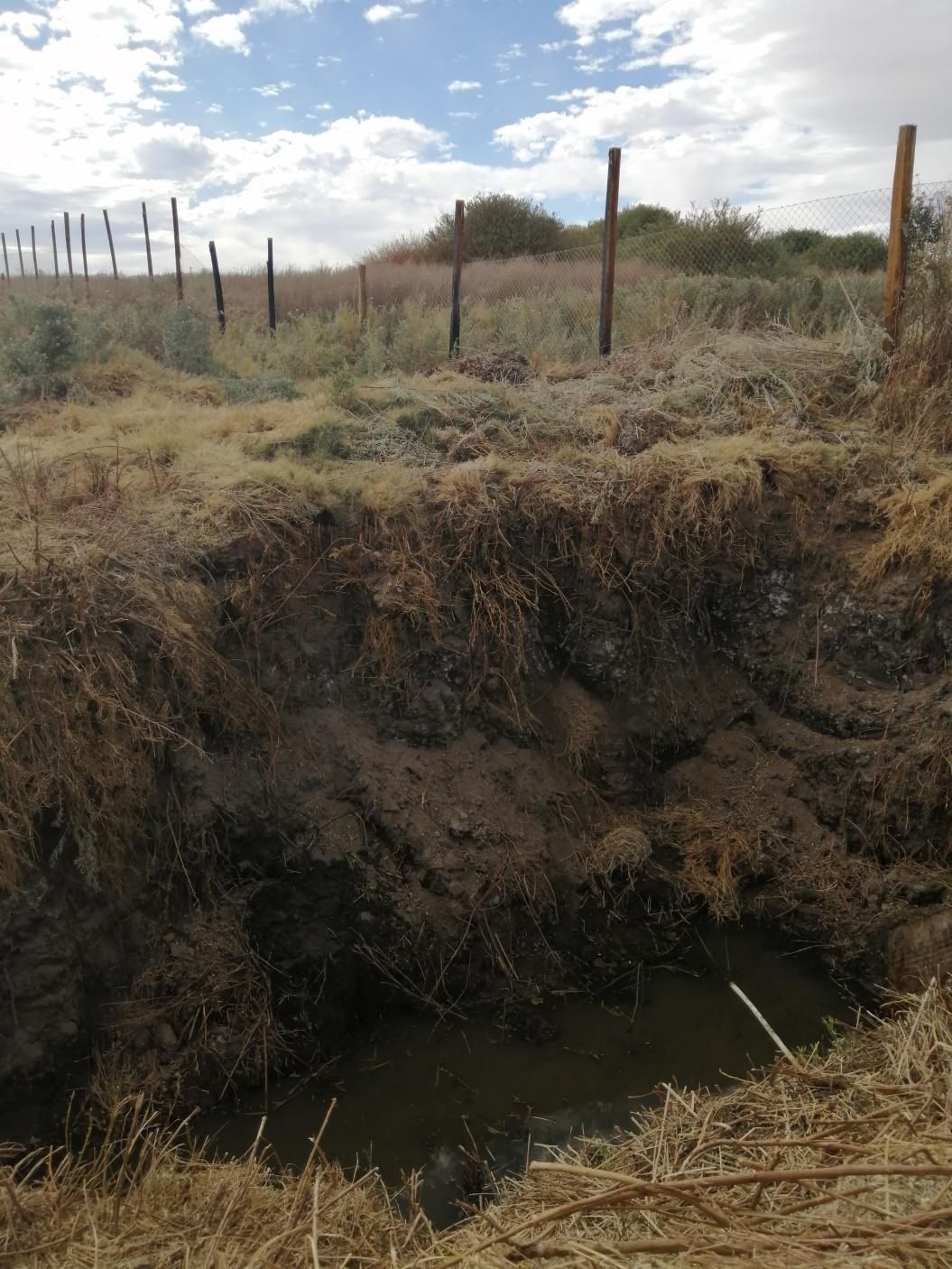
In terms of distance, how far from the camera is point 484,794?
521 cm

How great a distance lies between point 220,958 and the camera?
4465 mm

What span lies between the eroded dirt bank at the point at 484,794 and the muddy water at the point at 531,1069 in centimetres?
19

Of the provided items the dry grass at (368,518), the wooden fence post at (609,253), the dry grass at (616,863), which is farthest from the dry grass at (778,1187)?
the wooden fence post at (609,253)

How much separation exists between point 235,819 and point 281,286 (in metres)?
14.8

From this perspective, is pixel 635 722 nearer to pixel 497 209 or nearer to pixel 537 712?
pixel 537 712

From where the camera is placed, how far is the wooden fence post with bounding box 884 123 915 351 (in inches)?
270

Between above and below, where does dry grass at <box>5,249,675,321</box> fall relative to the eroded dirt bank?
above

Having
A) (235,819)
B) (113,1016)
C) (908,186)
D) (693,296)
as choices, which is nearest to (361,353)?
(693,296)

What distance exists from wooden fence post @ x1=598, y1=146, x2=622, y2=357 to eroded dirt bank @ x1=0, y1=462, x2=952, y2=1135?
321cm

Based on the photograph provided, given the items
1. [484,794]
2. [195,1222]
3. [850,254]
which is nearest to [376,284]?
[850,254]

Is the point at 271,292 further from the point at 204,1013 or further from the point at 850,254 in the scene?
the point at 204,1013

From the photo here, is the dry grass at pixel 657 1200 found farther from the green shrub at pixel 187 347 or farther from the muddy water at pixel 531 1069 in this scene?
the green shrub at pixel 187 347

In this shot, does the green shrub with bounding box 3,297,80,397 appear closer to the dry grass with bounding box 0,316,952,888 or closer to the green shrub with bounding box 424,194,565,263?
the dry grass with bounding box 0,316,952,888

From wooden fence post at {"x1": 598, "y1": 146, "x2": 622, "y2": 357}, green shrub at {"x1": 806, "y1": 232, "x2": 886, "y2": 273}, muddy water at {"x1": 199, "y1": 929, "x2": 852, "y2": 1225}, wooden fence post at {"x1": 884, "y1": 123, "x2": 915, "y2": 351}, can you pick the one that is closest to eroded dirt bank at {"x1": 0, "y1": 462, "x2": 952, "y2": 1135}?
muddy water at {"x1": 199, "y1": 929, "x2": 852, "y2": 1225}
